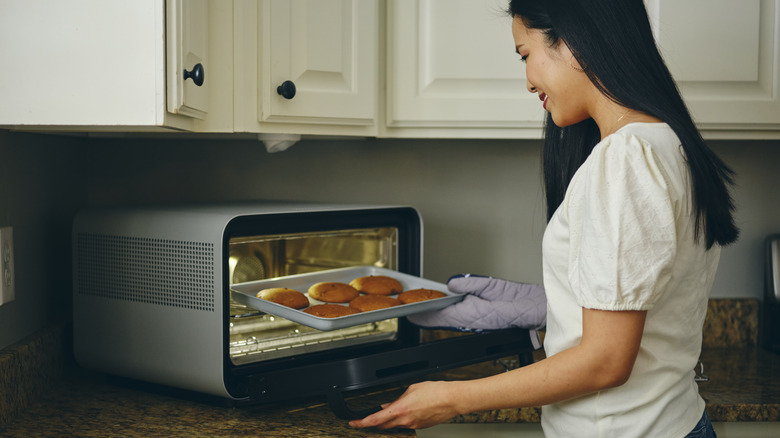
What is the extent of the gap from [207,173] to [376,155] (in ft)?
1.30

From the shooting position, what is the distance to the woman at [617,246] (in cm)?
70

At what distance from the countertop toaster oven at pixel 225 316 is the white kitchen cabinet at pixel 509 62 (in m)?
0.24

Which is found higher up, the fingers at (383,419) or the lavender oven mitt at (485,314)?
the lavender oven mitt at (485,314)

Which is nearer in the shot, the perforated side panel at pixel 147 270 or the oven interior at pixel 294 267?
the perforated side panel at pixel 147 270

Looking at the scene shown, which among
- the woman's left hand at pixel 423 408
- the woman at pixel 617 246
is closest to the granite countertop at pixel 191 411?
the woman's left hand at pixel 423 408

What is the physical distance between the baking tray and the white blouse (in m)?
0.29

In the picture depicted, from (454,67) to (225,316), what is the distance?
2.08 feet

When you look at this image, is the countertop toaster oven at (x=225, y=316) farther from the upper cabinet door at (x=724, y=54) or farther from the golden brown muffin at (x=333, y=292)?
the upper cabinet door at (x=724, y=54)

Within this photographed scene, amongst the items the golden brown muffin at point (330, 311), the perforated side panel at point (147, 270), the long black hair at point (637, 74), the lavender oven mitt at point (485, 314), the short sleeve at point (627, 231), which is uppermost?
the long black hair at point (637, 74)

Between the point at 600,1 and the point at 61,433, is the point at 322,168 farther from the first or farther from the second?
the point at 600,1

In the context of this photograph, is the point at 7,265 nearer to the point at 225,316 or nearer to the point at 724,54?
the point at 225,316

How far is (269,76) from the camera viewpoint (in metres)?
1.15

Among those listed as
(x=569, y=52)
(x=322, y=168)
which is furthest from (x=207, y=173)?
(x=569, y=52)

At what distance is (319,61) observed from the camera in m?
1.19
